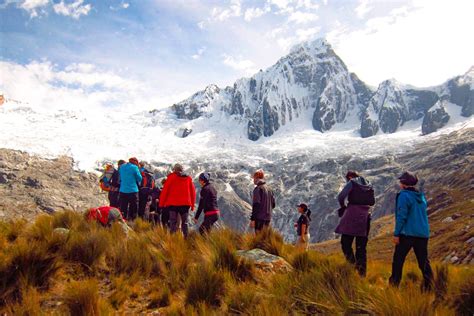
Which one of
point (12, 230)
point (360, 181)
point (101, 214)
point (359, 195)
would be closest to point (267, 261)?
point (359, 195)

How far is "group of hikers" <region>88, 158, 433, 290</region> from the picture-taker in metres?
7.52

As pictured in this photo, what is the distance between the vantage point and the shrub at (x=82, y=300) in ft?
16.6

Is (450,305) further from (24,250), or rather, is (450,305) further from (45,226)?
(45,226)

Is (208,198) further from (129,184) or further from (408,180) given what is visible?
(408,180)

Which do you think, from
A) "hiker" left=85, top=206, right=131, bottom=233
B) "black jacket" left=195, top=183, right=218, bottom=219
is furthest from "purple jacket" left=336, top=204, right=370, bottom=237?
"hiker" left=85, top=206, right=131, bottom=233

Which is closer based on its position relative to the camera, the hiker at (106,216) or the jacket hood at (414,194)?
the jacket hood at (414,194)

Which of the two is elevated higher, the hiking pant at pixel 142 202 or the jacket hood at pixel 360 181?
the jacket hood at pixel 360 181

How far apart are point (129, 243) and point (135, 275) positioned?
4.10 ft

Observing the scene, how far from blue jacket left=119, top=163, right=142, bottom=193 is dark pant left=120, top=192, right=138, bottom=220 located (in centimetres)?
20

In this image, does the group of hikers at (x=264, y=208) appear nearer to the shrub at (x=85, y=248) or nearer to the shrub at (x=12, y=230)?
the shrub at (x=12, y=230)

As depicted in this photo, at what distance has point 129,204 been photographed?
13.7 m

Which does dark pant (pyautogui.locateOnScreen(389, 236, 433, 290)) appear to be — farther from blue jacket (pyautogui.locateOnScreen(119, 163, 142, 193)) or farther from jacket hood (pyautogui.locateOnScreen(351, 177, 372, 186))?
blue jacket (pyautogui.locateOnScreen(119, 163, 142, 193))

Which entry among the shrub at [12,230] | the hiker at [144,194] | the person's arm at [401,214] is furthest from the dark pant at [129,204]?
the person's arm at [401,214]

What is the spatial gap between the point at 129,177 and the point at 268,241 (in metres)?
6.23
